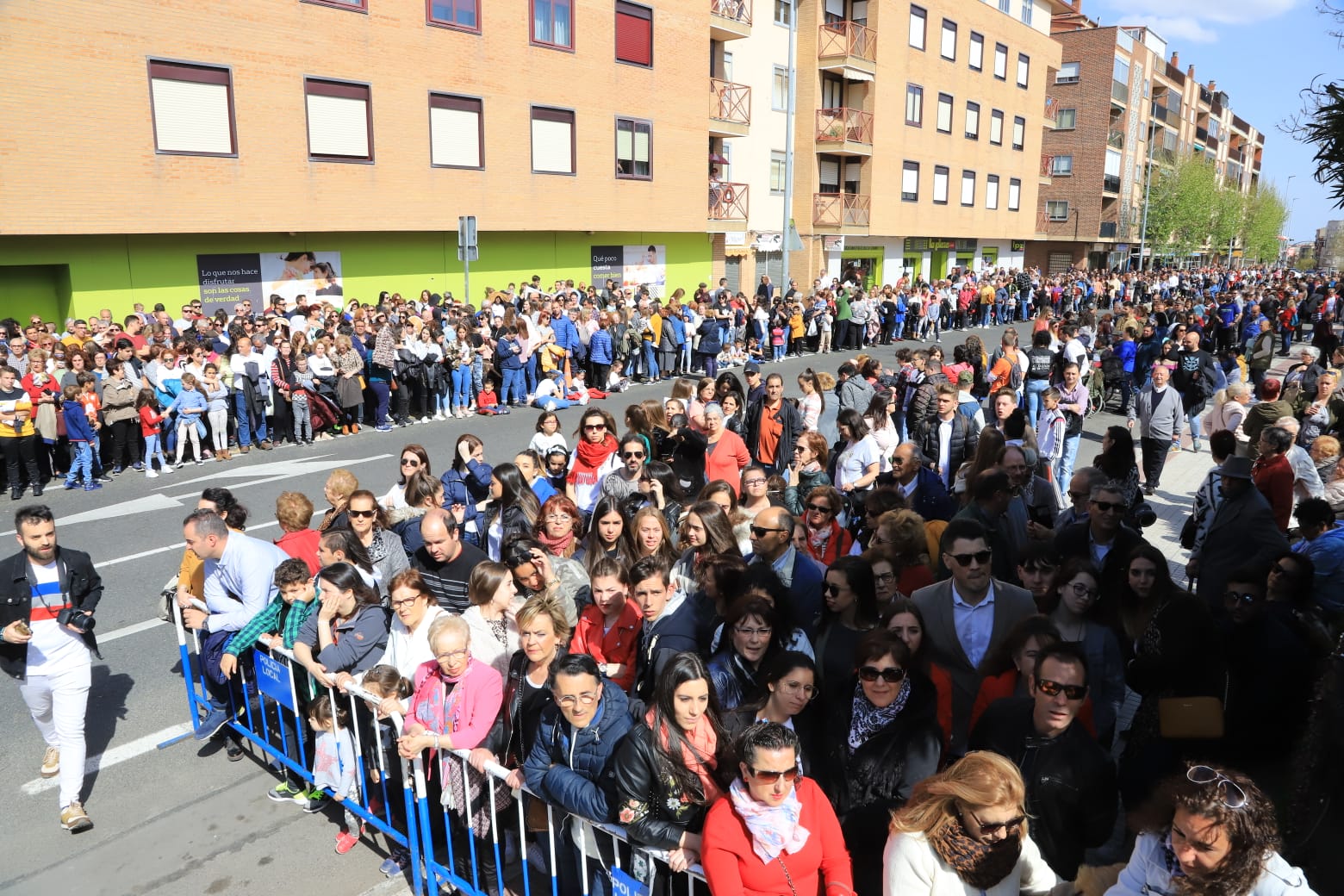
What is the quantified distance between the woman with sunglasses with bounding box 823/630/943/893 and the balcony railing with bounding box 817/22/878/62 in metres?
33.8

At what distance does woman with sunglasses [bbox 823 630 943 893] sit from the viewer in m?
3.62

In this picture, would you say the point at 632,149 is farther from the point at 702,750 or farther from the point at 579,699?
the point at 702,750

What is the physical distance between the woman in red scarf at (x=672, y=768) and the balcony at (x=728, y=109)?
2807 centimetres

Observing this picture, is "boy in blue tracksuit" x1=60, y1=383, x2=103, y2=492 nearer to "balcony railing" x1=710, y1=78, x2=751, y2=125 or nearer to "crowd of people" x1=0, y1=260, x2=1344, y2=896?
"crowd of people" x1=0, y1=260, x2=1344, y2=896

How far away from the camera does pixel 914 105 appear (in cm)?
3834

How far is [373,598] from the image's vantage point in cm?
542

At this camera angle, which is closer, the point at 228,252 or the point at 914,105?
the point at 228,252

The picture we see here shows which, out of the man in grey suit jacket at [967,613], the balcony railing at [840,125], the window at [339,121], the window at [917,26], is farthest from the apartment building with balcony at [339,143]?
the man in grey suit jacket at [967,613]

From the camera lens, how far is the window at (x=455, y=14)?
21.5 metres

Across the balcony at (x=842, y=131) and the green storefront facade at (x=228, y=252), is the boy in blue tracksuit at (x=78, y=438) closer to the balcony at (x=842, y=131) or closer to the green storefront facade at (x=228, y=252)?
the green storefront facade at (x=228, y=252)

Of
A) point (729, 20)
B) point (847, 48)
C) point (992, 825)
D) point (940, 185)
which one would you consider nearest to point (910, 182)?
point (940, 185)

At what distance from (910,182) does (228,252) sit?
94.0ft

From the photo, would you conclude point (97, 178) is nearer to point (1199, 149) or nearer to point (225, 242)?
point (225, 242)

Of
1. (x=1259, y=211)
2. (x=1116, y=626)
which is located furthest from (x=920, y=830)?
(x=1259, y=211)
